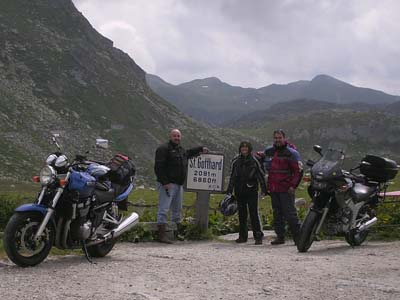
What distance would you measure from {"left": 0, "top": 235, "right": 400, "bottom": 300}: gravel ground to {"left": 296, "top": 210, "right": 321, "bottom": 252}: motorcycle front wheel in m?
0.23

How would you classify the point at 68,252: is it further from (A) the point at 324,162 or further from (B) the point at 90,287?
(A) the point at 324,162

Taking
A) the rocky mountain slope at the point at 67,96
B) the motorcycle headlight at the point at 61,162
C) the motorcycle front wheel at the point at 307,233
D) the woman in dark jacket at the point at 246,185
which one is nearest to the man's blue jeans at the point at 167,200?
the woman in dark jacket at the point at 246,185

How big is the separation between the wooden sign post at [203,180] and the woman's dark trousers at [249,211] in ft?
2.62

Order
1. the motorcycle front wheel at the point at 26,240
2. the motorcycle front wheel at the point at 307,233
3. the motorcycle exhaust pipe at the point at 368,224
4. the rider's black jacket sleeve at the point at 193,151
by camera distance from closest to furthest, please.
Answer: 1. the motorcycle front wheel at the point at 26,240
2. the motorcycle front wheel at the point at 307,233
3. the motorcycle exhaust pipe at the point at 368,224
4. the rider's black jacket sleeve at the point at 193,151

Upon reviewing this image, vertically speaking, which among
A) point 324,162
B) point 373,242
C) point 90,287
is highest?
point 324,162

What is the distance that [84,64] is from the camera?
134m

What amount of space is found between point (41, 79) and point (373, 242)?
113 meters

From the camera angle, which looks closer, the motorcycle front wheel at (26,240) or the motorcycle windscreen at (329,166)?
the motorcycle front wheel at (26,240)

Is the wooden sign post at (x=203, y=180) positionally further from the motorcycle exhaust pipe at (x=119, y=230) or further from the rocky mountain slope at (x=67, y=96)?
the rocky mountain slope at (x=67, y=96)

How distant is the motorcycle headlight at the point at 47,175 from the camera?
786 cm

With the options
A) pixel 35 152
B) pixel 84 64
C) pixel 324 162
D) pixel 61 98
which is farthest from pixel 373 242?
pixel 84 64

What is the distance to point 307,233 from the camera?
9977mm

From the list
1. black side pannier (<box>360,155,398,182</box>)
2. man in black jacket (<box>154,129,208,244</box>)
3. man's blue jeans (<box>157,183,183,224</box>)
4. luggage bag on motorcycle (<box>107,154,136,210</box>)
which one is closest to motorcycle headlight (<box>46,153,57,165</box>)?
luggage bag on motorcycle (<box>107,154,136,210</box>)

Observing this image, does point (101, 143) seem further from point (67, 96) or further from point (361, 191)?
point (67, 96)
